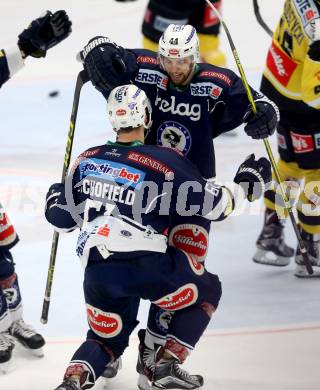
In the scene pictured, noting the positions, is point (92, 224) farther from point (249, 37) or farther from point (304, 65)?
point (249, 37)

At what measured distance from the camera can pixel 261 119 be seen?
422 centimetres

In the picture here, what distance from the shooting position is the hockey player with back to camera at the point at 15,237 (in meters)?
4.40

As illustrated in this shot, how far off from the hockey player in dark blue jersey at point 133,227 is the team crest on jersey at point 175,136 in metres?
0.31

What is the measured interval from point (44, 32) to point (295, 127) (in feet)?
4.49

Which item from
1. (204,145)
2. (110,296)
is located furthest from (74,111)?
(110,296)

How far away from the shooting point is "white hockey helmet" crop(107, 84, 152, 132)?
3.89 metres

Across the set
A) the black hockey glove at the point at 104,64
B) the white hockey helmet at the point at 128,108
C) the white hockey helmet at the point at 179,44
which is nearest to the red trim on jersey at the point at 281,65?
the white hockey helmet at the point at 179,44

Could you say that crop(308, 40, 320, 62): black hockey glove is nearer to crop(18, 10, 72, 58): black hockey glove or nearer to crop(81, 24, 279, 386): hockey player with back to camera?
crop(81, 24, 279, 386): hockey player with back to camera

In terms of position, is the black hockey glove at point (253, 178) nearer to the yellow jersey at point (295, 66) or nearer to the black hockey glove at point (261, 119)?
the black hockey glove at point (261, 119)

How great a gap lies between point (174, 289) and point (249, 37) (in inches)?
187

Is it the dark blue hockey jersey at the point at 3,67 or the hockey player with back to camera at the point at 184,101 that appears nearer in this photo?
the hockey player with back to camera at the point at 184,101

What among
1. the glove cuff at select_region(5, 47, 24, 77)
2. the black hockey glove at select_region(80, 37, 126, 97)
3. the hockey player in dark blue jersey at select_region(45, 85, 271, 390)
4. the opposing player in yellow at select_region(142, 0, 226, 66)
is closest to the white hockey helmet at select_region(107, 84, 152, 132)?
the hockey player in dark blue jersey at select_region(45, 85, 271, 390)

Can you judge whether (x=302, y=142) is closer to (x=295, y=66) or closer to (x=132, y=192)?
(x=295, y=66)

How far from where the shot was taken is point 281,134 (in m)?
5.31
